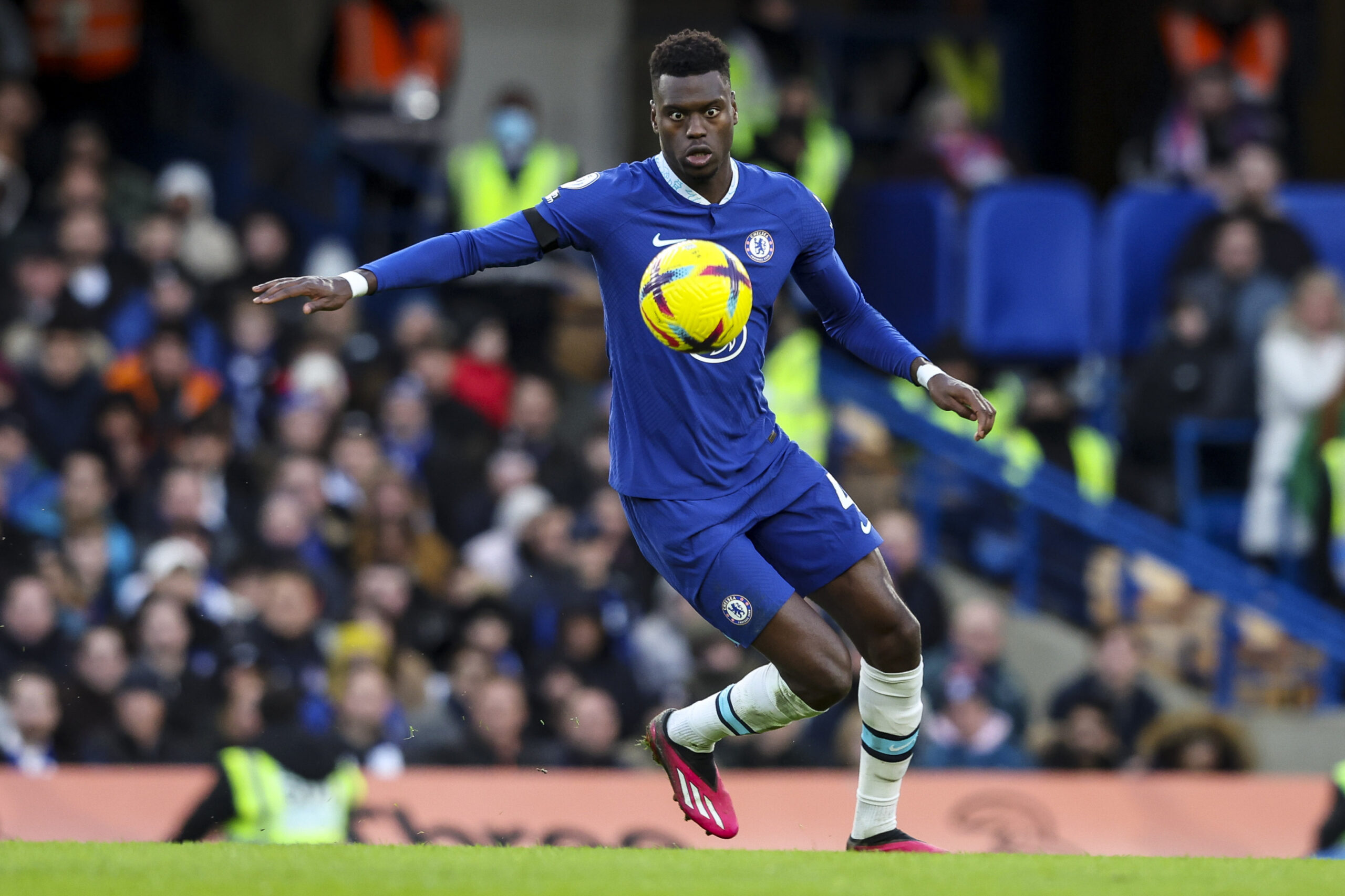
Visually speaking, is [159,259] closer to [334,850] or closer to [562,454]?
[562,454]

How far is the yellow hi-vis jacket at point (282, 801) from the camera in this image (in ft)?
28.5

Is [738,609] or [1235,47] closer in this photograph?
[738,609]

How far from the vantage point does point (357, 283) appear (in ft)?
19.4

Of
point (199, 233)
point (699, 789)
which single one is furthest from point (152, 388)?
point (699, 789)

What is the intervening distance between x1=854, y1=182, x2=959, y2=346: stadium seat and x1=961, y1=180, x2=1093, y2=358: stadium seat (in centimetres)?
16

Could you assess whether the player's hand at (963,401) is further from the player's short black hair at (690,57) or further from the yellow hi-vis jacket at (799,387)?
the yellow hi-vis jacket at (799,387)

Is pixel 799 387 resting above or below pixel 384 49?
below

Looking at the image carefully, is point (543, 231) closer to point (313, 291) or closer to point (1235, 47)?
point (313, 291)

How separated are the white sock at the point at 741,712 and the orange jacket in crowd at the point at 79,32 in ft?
28.3

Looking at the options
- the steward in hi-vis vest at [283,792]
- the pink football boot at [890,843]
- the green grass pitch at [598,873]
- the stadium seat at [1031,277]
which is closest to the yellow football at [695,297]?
the green grass pitch at [598,873]

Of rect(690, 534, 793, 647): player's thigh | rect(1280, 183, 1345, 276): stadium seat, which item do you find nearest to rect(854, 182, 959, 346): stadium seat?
rect(1280, 183, 1345, 276): stadium seat

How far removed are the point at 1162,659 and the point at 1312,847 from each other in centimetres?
282

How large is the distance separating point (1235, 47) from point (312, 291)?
10.0 m

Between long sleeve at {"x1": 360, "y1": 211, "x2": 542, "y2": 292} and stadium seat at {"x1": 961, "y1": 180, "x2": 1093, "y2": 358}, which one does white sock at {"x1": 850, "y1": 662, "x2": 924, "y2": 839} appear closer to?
long sleeve at {"x1": 360, "y1": 211, "x2": 542, "y2": 292}
